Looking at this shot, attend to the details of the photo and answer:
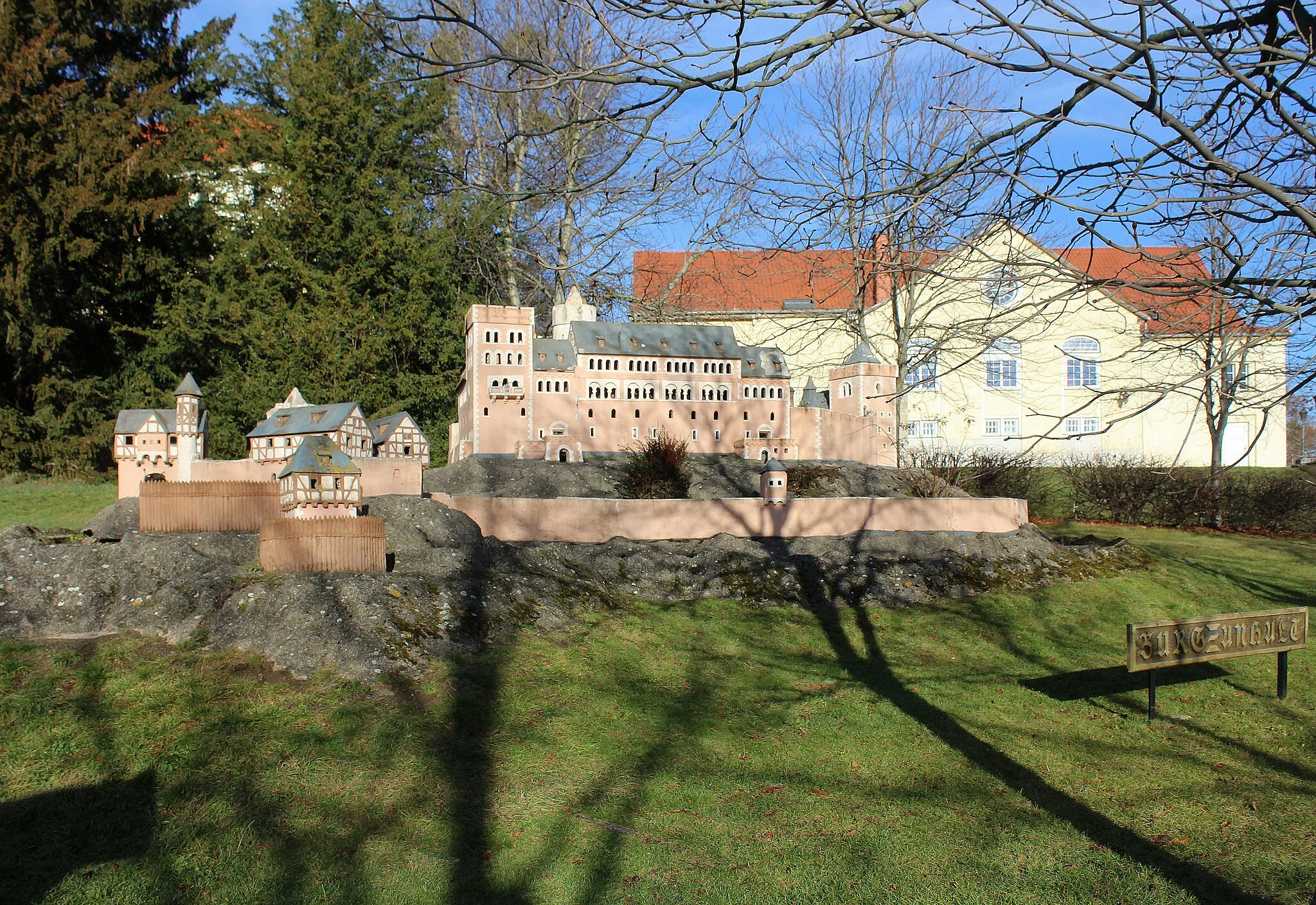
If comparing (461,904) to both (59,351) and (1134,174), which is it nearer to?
(1134,174)

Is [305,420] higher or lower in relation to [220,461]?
higher

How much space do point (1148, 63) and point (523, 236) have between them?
3316cm

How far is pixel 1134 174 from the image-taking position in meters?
5.80

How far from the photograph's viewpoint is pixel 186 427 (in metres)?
19.5

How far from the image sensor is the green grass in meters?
20.2

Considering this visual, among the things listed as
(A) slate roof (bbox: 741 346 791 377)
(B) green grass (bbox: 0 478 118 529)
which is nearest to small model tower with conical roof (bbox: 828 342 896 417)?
(A) slate roof (bbox: 741 346 791 377)

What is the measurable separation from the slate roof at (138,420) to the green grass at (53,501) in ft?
7.34

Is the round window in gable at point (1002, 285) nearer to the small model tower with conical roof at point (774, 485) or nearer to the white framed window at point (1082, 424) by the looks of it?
the small model tower with conical roof at point (774, 485)

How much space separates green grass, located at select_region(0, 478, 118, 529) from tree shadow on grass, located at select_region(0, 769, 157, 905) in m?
11.6

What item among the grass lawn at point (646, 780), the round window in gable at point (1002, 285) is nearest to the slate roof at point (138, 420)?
the grass lawn at point (646, 780)

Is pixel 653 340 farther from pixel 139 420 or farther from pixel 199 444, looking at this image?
pixel 139 420

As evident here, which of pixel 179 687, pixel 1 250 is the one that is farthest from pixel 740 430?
pixel 1 250

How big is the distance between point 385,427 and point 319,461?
639 centimetres

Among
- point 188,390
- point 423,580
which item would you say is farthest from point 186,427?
point 423,580
